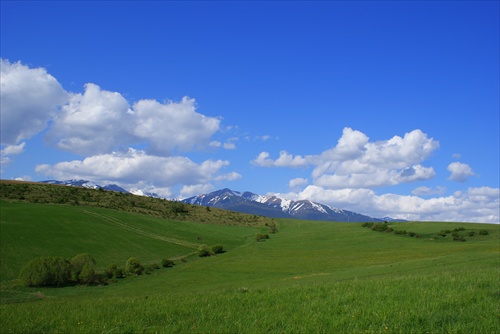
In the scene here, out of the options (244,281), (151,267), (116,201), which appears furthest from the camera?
(116,201)

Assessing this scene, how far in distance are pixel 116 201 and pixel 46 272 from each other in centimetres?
8067

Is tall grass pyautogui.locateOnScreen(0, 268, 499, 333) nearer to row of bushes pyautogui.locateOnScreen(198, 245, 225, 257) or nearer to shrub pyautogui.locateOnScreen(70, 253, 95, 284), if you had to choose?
shrub pyautogui.locateOnScreen(70, 253, 95, 284)

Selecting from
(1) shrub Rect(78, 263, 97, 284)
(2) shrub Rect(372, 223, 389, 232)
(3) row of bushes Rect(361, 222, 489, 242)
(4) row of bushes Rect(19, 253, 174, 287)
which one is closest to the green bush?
(4) row of bushes Rect(19, 253, 174, 287)

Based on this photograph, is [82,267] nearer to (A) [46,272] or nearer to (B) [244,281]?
(A) [46,272]

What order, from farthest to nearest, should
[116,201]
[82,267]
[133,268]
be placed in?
[116,201] < [133,268] < [82,267]

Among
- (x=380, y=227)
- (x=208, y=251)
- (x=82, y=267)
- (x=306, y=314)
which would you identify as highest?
(x=380, y=227)

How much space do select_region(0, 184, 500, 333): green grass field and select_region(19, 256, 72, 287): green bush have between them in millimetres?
1537

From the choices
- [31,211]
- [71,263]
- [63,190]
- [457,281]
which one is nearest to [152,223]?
[31,211]

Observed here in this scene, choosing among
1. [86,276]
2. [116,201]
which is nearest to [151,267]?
[86,276]

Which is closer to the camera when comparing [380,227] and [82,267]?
[82,267]

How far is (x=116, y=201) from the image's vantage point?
422ft

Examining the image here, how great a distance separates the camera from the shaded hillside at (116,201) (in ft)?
362

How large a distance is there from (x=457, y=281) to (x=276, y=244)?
81.8 metres

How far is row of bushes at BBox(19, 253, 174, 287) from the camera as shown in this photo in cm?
4938
